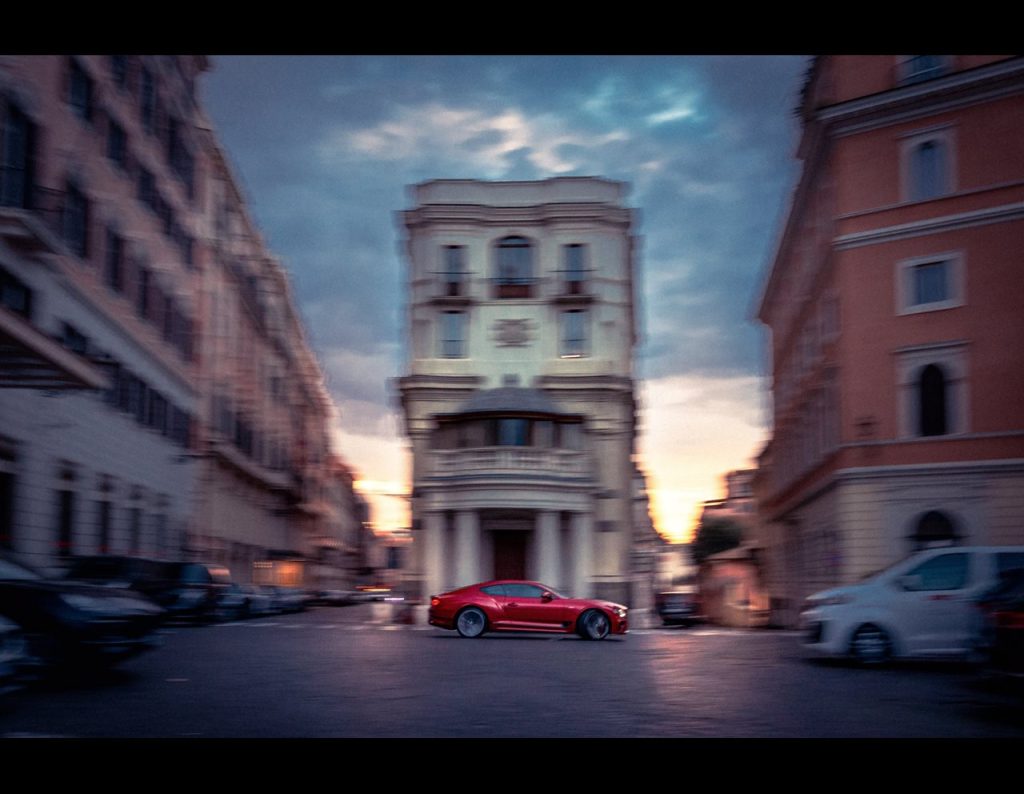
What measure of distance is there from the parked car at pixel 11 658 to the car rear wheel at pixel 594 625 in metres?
13.8

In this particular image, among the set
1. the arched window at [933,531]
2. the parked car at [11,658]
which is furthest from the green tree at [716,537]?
the parked car at [11,658]

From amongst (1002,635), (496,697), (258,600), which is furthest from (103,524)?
(1002,635)

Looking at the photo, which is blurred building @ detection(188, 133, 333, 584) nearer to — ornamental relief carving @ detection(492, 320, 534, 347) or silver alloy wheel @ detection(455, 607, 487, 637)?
silver alloy wheel @ detection(455, 607, 487, 637)

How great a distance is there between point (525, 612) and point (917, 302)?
10815 millimetres

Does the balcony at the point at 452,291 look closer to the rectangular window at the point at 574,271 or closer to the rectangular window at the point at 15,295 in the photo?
the rectangular window at the point at 574,271

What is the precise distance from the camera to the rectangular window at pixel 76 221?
2620 centimetres

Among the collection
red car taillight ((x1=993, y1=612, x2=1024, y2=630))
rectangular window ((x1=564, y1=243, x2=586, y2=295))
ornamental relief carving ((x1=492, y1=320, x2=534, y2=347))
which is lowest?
red car taillight ((x1=993, y1=612, x2=1024, y2=630))

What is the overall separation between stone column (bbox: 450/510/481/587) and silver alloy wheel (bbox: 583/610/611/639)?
28.1 feet

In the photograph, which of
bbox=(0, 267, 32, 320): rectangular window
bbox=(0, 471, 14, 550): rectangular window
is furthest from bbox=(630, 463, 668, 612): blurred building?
bbox=(0, 267, 32, 320): rectangular window

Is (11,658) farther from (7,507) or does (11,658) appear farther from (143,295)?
(143,295)

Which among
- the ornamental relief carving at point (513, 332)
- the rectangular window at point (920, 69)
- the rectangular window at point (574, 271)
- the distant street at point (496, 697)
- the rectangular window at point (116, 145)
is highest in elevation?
the rectangular window at point (920, 69)

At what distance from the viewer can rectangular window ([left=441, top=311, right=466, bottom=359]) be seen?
122 ft
